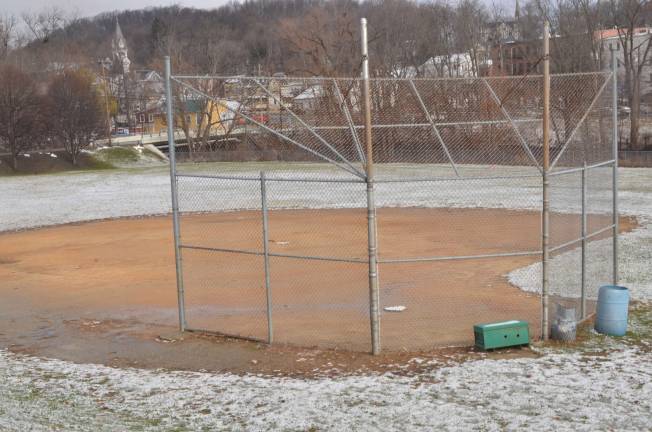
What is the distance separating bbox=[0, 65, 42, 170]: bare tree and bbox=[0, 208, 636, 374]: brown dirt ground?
33500mm

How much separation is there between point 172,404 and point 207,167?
32.4 meters

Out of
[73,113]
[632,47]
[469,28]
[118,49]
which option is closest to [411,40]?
[469,28]

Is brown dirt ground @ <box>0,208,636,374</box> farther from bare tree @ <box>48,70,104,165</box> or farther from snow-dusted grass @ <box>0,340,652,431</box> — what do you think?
bare tree @ <box>48,70,104,165</box>

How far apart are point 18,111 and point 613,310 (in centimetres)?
5443

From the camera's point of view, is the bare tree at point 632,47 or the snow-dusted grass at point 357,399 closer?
the snow-dusted grass at point 357,399

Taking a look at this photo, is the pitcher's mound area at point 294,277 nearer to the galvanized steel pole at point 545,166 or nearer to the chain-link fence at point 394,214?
the chain-link fence at point 394,214

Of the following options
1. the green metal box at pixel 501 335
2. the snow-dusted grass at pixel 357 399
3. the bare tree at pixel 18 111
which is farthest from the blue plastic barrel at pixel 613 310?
the bare tree at pixel 18 111

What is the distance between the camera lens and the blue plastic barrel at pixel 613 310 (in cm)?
1083

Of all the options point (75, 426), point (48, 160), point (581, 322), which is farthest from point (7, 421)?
point (48, 160)

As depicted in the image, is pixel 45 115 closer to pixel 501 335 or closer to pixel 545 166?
pixel 545 166

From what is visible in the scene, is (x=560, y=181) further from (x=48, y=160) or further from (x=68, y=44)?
(x=68, y=44)

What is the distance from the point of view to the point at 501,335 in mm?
10297

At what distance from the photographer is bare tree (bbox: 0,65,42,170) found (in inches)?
2176

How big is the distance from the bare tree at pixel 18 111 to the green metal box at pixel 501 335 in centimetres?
4947
